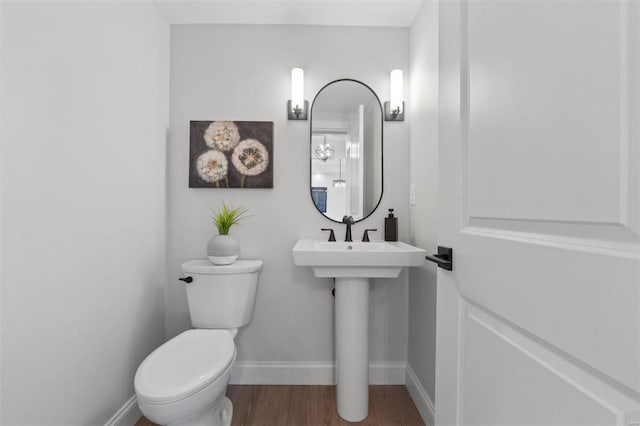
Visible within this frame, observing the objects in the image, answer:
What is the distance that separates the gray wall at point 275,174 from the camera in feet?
6.26

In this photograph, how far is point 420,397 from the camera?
163 centimetres

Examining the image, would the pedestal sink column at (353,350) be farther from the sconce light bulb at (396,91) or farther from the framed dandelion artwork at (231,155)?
the sconce light bulb at (396,91)

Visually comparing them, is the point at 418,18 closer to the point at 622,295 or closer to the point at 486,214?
the point at 486,214

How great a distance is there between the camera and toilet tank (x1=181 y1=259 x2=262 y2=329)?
1654mm

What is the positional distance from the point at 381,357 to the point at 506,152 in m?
1.68

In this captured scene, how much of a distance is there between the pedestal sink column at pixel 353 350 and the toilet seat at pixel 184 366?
21.9 inches

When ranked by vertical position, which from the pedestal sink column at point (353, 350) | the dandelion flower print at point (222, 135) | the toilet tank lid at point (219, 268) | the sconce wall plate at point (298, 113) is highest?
the sconce wall plate at point (298, 113)

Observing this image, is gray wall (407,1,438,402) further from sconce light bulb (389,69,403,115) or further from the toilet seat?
the toilet seat

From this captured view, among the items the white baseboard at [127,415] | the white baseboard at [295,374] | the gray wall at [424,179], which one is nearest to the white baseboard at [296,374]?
the white baseboard at [295,374]

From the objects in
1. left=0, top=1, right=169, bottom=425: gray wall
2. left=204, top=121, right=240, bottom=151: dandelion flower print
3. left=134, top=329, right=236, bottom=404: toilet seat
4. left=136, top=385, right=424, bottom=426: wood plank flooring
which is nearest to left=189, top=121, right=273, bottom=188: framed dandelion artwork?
left=204, top=121, right=240, bottom=151: dandelion flower print

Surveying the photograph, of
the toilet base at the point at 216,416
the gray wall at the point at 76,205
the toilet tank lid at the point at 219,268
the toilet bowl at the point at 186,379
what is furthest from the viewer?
the toilet tank lid at the point at 219,268

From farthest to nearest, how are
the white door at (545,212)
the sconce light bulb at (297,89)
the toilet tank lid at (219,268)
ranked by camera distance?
the sconce light bulb at (297,89) < the toilet tank lid at (219,268) < the white door at (545,212)

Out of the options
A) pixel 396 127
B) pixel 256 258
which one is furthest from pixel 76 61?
pixel 396 127

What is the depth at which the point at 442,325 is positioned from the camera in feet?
2.89
